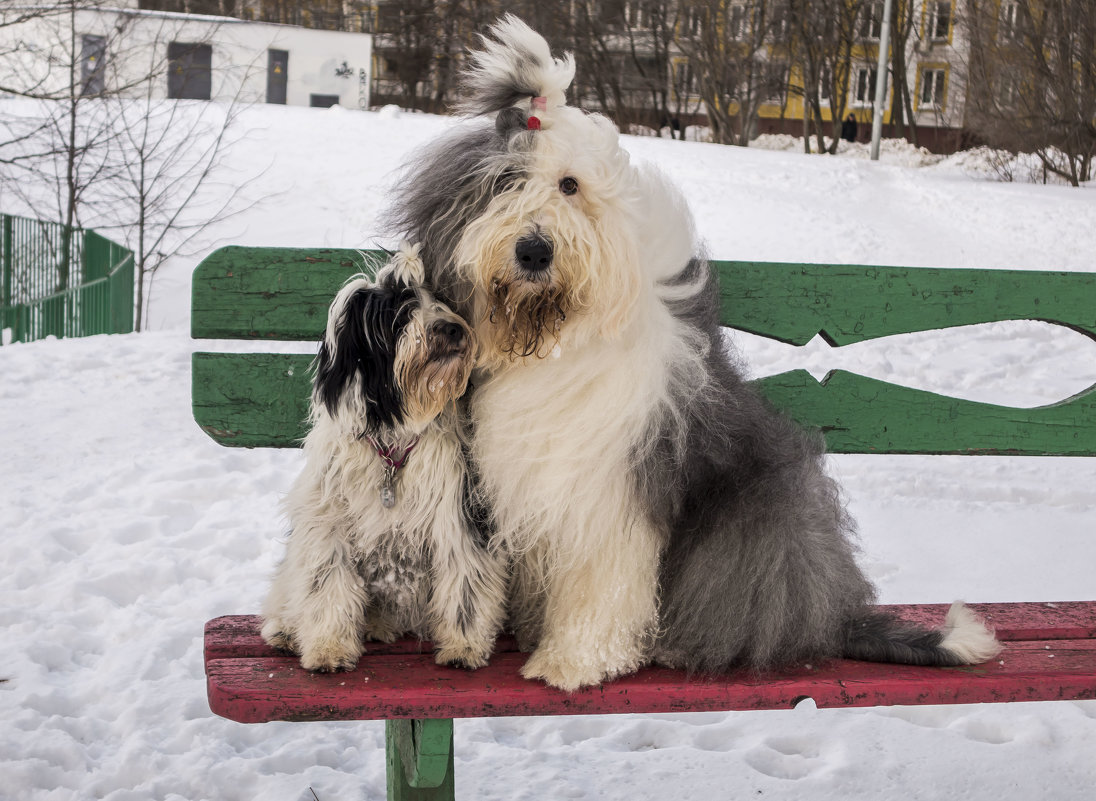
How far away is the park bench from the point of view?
221 centimetres

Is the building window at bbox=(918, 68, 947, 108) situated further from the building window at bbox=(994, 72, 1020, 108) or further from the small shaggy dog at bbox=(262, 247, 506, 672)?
the small shaggy dog at bbox=(262, 247, 506, 672)

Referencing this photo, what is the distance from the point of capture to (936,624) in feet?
8.79

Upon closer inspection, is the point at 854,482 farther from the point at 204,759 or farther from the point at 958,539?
the point at 204,759

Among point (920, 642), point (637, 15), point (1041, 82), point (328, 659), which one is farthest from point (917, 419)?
point (637, 15)

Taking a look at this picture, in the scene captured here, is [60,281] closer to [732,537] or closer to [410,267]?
[410,267]

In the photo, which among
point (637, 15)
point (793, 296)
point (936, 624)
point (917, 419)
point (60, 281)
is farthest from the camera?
point (637, 15)

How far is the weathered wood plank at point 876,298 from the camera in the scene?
2.99 metres

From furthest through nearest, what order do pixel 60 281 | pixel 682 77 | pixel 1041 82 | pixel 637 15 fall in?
pixel 682 77, pixel 637 15, pixel 1041 82, pixel 60 281

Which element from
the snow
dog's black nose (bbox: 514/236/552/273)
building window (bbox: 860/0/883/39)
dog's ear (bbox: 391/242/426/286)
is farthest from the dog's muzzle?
building window (bbox: 860/0/883/39)

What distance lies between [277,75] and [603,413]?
2988 cm

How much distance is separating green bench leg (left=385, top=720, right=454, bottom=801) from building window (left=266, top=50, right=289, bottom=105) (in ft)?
95.3

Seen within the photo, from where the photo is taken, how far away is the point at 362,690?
7.10ft

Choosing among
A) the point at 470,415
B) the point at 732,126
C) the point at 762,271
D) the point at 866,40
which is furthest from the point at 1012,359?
the point at 866,40

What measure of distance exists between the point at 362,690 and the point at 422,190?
0.98 meters
